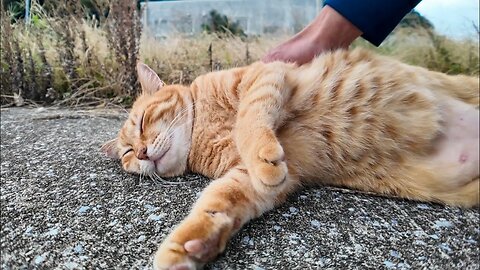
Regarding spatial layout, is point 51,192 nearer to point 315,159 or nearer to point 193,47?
point 315,159

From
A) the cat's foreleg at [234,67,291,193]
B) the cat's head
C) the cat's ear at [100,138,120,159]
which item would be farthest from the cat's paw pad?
the cat's ear at [100,138,120,159]

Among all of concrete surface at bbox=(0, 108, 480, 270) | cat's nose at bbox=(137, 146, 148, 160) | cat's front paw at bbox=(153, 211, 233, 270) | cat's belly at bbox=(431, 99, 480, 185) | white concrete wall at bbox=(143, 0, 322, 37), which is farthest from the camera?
white concrete wall at bbox=(143, 0, 322, 37)

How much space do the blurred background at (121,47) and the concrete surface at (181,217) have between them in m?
1.93

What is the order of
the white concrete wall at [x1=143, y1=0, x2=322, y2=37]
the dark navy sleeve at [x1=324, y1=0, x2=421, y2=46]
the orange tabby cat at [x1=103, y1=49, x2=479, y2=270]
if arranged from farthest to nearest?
the white concrete wall at [x1=143, y1=0, x2=322, y2=37], the dark navy sleeve at [x1=324, y1=0, x2=421, y2=46], the orange tabby cat at [x1=103, y1=49, x2=479, y2=270]

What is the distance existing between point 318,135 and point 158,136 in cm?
62

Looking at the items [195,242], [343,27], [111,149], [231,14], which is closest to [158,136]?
[111,149]

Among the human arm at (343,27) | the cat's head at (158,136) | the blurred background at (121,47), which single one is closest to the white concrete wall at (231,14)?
the blurred background at (121,47)

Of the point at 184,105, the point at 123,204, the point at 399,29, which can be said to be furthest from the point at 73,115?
the point at 399,29

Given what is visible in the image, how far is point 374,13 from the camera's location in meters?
2.13

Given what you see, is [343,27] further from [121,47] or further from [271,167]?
[121,47]

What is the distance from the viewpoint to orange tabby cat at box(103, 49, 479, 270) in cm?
165

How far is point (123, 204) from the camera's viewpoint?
5.44 ft

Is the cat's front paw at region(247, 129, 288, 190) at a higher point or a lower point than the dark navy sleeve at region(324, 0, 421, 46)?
lower

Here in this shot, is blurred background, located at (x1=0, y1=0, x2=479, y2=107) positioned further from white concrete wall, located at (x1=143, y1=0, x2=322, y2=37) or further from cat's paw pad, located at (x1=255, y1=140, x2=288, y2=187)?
cat's paw pad, located at (x1=255, y1=140, x2=288, y2=187)
